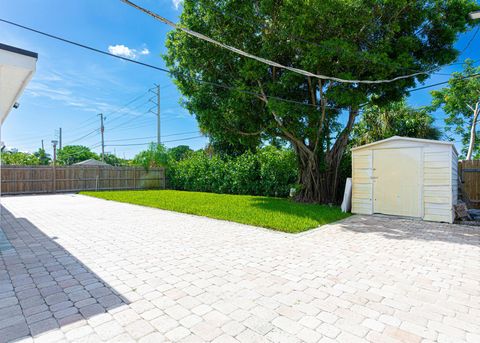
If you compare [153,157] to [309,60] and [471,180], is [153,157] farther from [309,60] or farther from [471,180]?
[471,180]

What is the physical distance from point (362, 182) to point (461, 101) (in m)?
12.2

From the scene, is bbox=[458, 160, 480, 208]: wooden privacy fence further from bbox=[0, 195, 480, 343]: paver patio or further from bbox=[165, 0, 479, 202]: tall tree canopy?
bbox=[0, 195, 480, 343]: paver patio

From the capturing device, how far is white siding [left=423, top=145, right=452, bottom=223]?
6.23 m

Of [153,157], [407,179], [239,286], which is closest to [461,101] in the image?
[407,179]

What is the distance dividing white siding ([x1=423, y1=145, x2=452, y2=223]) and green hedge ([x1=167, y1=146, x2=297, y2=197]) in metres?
5.23

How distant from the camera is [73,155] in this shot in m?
49.8

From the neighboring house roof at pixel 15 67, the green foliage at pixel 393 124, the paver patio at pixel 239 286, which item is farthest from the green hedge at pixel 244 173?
the neighboring house roof at pixel 15 67

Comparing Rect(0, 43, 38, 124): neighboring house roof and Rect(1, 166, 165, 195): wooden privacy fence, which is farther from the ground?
Rect(0, 43, 38, 124): neighboring house roof

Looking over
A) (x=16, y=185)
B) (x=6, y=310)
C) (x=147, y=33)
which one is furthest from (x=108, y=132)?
(x=6, y=310)

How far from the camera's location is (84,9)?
545 centimetres

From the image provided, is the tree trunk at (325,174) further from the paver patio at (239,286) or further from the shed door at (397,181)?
the paver patio at (239,286)

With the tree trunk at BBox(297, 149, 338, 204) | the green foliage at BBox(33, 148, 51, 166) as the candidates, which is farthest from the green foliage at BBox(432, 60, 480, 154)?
the green foliage at BBox(33, 148, 51, 166)

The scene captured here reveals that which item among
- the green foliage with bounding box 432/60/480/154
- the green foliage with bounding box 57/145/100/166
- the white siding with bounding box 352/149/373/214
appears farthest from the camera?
the green foliage with bounding box 57/145/100/166

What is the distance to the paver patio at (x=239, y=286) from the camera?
1977mm
